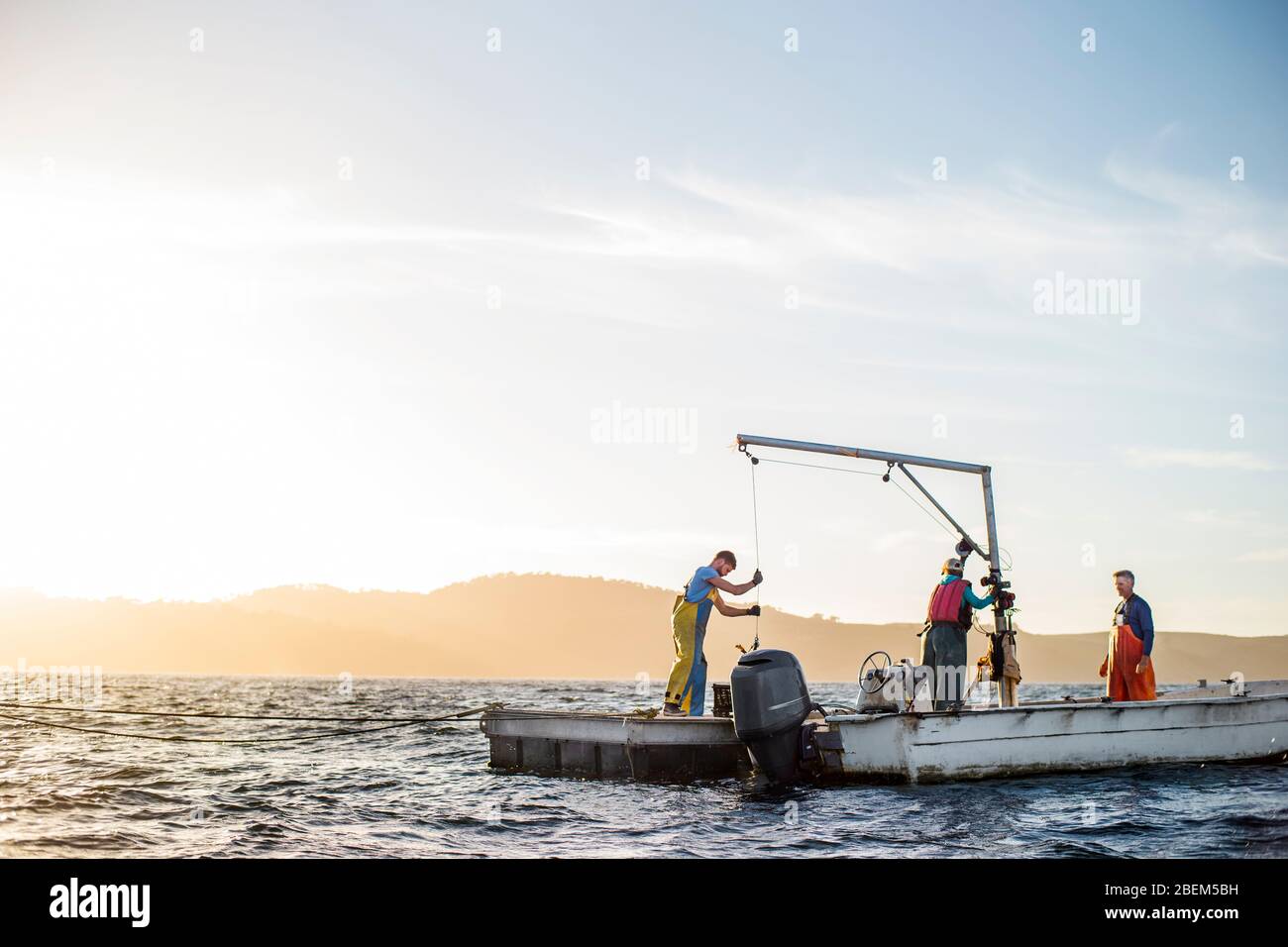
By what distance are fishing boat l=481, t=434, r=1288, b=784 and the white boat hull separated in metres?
0.01

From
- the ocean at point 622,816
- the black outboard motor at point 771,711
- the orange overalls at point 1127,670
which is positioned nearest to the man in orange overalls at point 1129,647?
the orange overalls at point 1127,670

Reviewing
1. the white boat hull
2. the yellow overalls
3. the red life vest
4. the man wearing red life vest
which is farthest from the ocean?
the red life vest

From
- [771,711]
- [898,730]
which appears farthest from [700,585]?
[898,730]

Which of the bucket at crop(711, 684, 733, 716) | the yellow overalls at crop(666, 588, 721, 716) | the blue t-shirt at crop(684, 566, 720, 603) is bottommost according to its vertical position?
the bucket at crop(711, 684, 733, 716)

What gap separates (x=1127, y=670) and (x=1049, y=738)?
Answer: 2038mm

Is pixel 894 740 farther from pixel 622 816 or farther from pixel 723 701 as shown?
pixel 622 816

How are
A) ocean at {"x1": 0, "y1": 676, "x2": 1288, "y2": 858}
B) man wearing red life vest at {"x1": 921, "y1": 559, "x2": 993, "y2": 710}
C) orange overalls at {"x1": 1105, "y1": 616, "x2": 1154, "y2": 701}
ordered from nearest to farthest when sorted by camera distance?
1. ocean at {"x1": 0, "y1": 676, "x2": 1288, "y2": 858}
2. man wearing red life vest at {"x1": 921, "y1": 559, "x2": 993, "y2": 710}
3. orange overalls at {"x1": 1105, "y1": 616, "x2": 1154, "y2": 701}

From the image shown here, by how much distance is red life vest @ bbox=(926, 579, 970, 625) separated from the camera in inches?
587

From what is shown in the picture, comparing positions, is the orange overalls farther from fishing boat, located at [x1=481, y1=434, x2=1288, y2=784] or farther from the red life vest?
the red life vest

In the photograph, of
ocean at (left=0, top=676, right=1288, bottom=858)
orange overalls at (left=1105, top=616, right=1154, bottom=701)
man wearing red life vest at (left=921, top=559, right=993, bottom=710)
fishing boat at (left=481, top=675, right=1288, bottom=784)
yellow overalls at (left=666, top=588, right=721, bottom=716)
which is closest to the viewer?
ocean at (left=0, top=676, right=1288, bottom=858)
